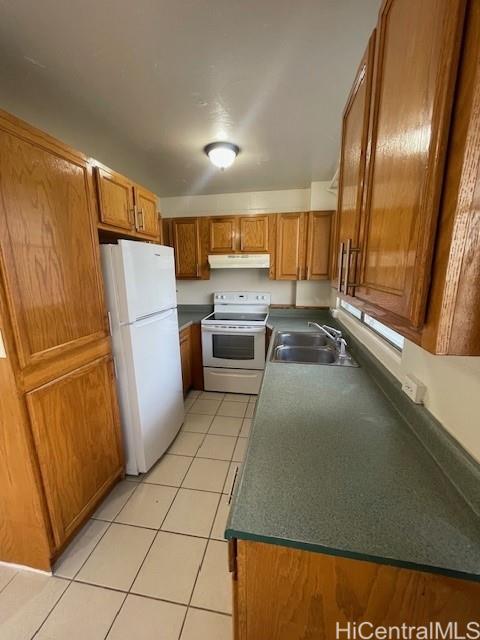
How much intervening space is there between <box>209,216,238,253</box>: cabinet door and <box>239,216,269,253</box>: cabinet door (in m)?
0.08

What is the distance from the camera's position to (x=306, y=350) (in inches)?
84.1

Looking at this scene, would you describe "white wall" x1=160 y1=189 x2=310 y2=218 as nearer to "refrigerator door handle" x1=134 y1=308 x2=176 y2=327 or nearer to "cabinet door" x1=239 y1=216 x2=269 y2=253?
"cabinet door" x1=239 y1=216 x2=269 y2=253

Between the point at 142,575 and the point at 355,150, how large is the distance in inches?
81.3

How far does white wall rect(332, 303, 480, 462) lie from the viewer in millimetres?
724

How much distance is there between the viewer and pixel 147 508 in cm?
162

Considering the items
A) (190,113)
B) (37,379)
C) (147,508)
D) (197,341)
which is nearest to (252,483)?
(37,379)

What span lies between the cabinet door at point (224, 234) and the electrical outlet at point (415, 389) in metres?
2.36

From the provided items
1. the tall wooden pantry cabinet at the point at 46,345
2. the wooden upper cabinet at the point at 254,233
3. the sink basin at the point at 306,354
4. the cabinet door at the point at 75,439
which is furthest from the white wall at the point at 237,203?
the cabinet door at the point at 75,439

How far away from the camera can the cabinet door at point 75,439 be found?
122 cm

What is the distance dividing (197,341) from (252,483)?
7.69 feet

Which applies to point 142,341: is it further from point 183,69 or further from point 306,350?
point 183,69

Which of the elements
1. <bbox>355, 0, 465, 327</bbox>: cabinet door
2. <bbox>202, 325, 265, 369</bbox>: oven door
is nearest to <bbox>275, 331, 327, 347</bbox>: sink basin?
<bbox>202, 325, 265, 369</bbox>: oven door

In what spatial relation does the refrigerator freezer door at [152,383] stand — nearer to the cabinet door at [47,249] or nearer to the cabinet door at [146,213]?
the cabinet door at [47,249]

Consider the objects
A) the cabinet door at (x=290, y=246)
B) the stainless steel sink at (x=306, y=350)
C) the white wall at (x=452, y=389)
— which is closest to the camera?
the white wall at (x=452, y=389)
